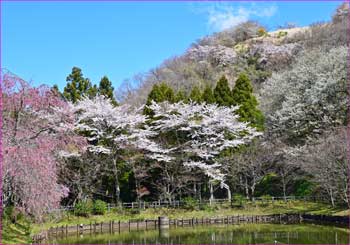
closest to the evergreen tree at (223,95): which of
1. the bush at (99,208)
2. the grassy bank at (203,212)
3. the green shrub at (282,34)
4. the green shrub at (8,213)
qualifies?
the grassy bank at (203,212)

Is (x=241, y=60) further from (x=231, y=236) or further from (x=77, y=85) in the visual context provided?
(x=231, y=236)

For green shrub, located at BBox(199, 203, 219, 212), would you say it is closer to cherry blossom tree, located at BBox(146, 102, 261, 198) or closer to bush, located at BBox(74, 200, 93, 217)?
cherry blossom tree, located at BBox(146, 102, 261, 198)

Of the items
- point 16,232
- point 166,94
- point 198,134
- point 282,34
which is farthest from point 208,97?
point 282,34

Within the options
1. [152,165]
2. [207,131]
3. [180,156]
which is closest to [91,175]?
[152,165]

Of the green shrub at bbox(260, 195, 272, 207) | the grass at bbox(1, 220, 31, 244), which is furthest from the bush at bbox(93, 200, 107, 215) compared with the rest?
the green shrub at bbox(260, 195, 272, 207)

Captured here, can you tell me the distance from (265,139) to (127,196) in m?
10.0

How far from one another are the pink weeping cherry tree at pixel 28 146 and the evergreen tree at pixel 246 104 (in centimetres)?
1604

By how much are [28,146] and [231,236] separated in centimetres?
938

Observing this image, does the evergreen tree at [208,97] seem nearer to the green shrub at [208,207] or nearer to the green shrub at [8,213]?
the green shrub at [208,207]

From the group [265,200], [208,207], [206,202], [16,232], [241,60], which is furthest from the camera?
[241,60]

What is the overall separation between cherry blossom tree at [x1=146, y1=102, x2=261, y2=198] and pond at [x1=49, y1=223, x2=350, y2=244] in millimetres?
4759

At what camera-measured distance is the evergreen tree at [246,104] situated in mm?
28953

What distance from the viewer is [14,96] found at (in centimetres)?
1331

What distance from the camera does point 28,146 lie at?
1205 centimetres
